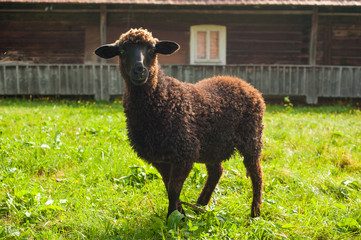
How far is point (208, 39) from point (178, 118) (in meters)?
11.4

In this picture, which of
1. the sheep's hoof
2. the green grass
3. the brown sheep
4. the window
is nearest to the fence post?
the window

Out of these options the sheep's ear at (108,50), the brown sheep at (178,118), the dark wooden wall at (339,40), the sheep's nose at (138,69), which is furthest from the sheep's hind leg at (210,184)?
the dark wooden wall at (339,40)

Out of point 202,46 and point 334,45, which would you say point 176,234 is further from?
point 334,45

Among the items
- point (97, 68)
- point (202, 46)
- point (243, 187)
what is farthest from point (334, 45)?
point (243, 187)

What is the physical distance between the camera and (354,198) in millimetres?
3436

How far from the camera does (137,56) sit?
2.64m

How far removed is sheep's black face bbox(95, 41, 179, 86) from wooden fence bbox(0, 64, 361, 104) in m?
8.71

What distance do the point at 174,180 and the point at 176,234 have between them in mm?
446

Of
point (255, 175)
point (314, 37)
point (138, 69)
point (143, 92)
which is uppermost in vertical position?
point (314, 37)

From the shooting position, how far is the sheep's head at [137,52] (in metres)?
2.59

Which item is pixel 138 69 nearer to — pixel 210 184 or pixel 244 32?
pixel 210 184

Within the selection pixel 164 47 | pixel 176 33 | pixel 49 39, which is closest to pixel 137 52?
pixel 164 47

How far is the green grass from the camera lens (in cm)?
270

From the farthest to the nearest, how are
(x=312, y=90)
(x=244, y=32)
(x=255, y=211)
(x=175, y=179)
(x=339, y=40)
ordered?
(x=339, y=40) < (x=244, y=32) < (x=312, y=90) < (x=255, y=211) < (x=175, y=179)
